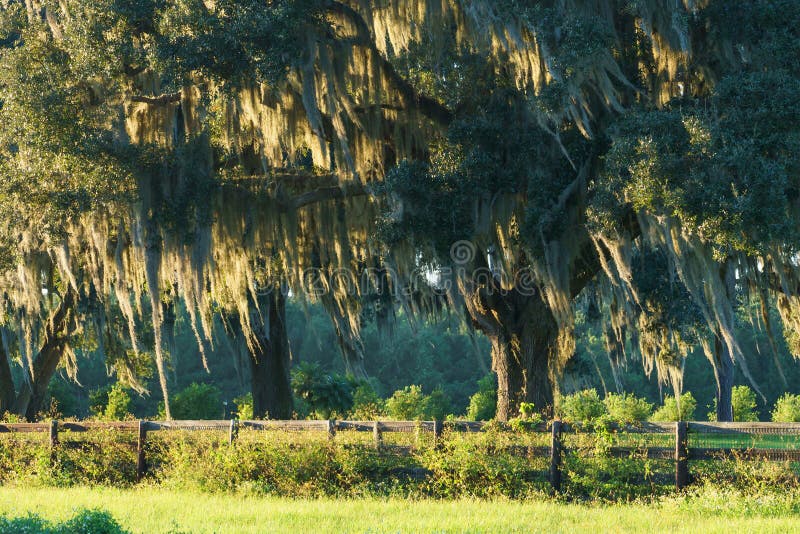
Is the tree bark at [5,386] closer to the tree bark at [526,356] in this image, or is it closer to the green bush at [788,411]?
the tree bark at [526,356]

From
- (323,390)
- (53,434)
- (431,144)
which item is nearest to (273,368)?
(53,434)

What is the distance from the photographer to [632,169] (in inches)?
531

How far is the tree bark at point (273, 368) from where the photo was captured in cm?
2289

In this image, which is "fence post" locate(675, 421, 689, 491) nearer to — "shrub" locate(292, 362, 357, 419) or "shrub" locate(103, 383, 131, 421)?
"shrub" locate(292, 362, 357, 419)

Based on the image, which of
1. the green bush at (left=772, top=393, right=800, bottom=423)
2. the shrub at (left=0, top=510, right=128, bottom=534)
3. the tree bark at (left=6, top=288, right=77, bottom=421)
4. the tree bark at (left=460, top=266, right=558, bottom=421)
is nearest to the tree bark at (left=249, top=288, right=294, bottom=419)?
the tree bark at (left=6, top=288, right=77, bottom=421)

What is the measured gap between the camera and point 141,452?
1562 cm

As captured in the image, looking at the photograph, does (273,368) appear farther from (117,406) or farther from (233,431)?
(117,406)

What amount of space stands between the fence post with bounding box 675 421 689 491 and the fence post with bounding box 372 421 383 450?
4062 mm

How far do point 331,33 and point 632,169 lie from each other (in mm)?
5805

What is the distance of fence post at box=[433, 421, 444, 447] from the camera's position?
13.4 meters

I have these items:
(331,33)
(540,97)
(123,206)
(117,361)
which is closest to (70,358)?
(117,361)

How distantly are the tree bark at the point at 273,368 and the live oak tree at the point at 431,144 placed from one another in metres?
4.09

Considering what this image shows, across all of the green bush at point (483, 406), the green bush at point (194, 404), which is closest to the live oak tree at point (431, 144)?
the green bush at point (483, 406)

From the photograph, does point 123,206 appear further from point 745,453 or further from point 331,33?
point 745,453
